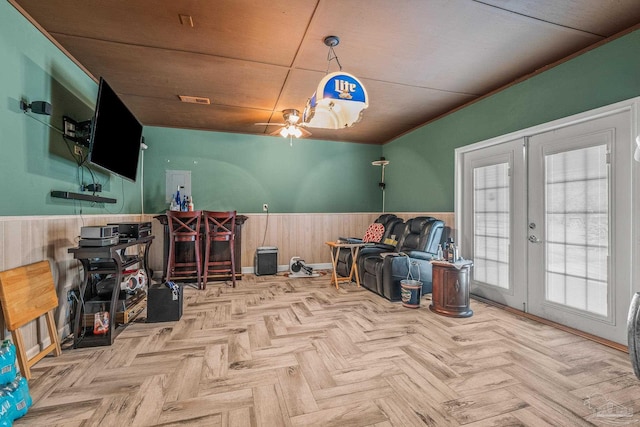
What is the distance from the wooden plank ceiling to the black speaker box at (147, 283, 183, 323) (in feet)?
7.53

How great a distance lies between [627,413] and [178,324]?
3.31 metres

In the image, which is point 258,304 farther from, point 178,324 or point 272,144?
point 272,144

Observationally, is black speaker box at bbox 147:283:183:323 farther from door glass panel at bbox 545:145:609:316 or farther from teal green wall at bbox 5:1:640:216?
door glass panel at bbox 545:145:609:316

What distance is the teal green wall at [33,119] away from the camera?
201 centimetres

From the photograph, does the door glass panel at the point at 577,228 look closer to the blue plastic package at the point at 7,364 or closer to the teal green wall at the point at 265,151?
the teal green wall at the point at 265,151

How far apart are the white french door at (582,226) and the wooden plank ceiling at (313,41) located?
2.80 feet

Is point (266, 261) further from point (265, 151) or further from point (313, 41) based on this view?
point (313, 41)

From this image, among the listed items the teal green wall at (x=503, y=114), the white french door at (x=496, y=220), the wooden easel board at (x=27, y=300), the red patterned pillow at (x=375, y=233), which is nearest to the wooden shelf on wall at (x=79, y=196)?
the wooden easel board at (x=27, y=300)

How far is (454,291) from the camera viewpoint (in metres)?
3.11

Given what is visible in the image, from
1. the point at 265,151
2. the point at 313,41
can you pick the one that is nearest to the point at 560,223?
the point at 313,41

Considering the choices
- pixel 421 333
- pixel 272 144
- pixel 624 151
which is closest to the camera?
pixel 624 151

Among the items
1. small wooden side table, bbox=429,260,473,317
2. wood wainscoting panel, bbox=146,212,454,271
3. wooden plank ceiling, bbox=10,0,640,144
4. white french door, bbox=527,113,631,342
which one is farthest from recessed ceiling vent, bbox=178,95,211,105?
white french door, bbox=527,113,631,342

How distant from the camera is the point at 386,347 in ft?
7.82

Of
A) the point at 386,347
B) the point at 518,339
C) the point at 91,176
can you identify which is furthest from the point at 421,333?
the point at 91,176
